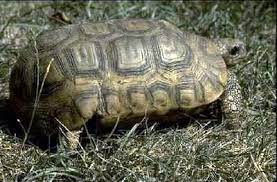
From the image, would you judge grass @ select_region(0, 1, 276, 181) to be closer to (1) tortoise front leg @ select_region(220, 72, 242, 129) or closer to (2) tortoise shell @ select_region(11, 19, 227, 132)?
(1) tortoise front leg @ select_region(220, 72, 242, 129)

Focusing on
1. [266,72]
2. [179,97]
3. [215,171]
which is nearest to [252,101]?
[266,72]

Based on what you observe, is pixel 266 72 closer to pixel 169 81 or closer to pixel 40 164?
pixel 169 81

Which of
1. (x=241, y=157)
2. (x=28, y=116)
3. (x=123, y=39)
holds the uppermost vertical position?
(x=123, y=39)

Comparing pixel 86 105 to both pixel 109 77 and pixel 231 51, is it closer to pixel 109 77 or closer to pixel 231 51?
pixel 109 77

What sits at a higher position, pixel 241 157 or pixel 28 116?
pixel 28 116

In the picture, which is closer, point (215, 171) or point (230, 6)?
point (215, 171)

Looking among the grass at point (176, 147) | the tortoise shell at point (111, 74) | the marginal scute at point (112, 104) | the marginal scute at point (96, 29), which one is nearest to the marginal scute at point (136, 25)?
the tortoise shell at point (111, 74)

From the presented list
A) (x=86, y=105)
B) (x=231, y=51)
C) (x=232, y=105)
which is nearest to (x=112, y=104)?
(x=86, y=105)
